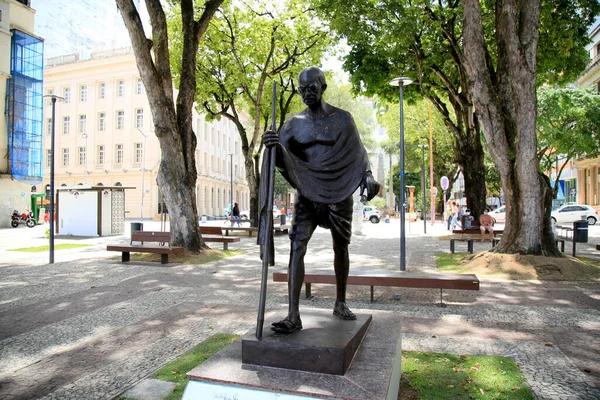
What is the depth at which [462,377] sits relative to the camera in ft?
12.4

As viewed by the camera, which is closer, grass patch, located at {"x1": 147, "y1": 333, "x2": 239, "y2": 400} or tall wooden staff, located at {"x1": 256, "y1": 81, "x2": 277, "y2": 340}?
tall wooden staff, located at {"x1": 256, "y1": 81, "x2": 277, "y2": 340}

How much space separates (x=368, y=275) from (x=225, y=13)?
1634cm

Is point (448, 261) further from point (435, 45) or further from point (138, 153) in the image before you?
point (138, 153)

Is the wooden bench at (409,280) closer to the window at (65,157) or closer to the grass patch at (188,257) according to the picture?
the grass patch at (188,257)

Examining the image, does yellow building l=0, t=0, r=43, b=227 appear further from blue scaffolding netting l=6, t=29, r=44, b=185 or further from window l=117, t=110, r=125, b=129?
window l=117, t=110, r=125, b=129

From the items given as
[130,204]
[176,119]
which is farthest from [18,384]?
[130,204]

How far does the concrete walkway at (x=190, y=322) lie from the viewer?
3.89 metres

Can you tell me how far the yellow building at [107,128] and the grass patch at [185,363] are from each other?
1656 inches

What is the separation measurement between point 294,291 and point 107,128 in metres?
50.6

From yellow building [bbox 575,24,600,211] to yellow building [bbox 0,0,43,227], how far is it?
42.9 metres

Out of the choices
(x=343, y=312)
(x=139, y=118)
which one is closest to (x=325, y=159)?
(x=343, y=312)

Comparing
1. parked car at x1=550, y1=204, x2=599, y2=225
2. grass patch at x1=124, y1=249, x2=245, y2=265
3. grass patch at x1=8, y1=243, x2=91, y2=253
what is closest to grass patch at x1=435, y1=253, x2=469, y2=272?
grass patch at x1=124, y1=249, x2=245, y2=265

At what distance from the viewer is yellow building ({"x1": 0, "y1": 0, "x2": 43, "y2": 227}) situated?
29.9 m

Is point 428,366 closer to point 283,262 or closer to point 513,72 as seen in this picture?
point 283,262
